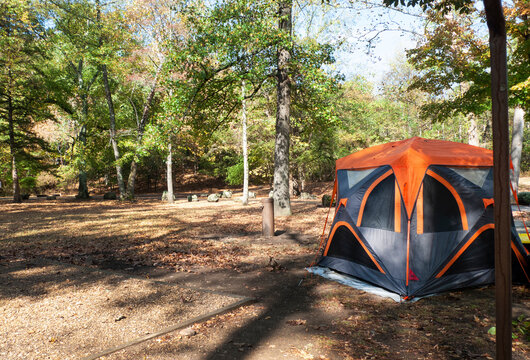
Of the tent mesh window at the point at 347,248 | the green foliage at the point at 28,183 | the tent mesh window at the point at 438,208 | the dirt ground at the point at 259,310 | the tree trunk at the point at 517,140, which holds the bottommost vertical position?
the dirt ground at the point at 259,310

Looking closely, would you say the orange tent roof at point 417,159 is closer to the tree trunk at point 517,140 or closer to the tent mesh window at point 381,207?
the tent mesh window at point 381,207

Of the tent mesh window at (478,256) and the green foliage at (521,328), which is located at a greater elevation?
the tent mesh window at (478,256)

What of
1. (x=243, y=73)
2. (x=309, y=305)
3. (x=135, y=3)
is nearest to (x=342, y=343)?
(x=309, y=305)

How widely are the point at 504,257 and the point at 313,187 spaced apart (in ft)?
83.3

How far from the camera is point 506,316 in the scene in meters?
2.12

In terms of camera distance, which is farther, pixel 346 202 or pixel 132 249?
pixel 132 249

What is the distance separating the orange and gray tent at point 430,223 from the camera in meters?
4.72

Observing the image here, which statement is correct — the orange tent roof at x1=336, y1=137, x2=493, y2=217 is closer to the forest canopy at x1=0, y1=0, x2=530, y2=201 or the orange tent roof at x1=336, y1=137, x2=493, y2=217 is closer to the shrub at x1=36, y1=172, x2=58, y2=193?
the forest canopy at x1=0, y1=0, x2=530, y2=201

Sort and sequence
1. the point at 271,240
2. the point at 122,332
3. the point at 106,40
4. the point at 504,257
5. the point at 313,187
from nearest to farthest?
1. the point at 504,257
2. the point at 122,332
3. the point at 271,240
4. the point at 106,40
5. the point at 313,187

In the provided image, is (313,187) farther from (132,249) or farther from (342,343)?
(342,343)

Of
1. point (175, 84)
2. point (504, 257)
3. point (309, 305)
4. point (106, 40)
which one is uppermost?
point (106, 40)

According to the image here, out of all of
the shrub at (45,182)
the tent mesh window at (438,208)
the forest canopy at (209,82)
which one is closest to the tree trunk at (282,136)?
the forest canopy at (209,82)

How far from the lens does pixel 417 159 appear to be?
4875 mm

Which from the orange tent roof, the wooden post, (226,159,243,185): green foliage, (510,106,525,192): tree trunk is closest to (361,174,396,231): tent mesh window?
the orange tent roof
